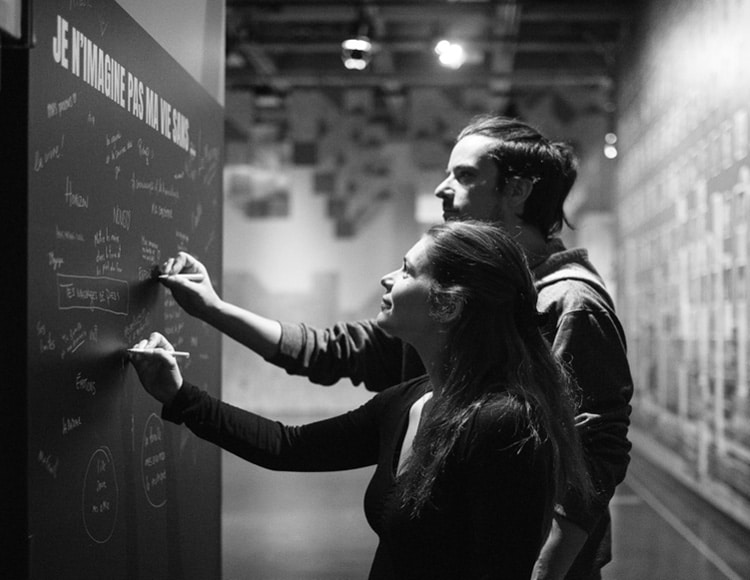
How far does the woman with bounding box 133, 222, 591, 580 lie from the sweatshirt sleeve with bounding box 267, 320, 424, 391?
46 cm

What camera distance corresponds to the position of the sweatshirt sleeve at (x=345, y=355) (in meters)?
2.41

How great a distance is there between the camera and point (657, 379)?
285 inches

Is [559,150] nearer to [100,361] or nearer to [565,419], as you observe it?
[565,419]

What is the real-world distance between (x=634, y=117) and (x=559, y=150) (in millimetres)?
6258

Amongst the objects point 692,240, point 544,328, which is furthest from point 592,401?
point 692,240

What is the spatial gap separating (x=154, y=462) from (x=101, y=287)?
0.55m

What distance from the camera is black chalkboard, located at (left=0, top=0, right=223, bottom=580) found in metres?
1.61

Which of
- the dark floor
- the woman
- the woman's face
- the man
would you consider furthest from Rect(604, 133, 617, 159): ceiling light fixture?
the woman's face

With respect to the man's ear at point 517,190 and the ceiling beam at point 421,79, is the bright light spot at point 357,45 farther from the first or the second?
the man's ear at point 517,190

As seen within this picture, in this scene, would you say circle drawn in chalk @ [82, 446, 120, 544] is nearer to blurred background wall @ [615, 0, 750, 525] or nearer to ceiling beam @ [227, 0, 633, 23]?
blurred background wall @ [615, 0, 750, 525]

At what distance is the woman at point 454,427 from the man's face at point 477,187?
1.43ft

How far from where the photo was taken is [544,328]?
2.05m

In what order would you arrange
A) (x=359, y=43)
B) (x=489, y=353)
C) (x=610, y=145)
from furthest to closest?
(x=610, y=145) < (x=359, y=43) < (x=489, y=353)

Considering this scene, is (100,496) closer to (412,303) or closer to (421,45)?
(412,303)
